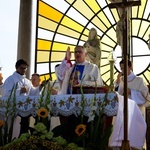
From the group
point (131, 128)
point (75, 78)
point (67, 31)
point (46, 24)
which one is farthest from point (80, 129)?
point (46, 24)

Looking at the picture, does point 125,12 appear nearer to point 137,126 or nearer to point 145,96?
point 137,126

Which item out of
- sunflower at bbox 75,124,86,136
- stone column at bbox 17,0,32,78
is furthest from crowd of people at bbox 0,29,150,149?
stone column at bbox 17,0,32,78

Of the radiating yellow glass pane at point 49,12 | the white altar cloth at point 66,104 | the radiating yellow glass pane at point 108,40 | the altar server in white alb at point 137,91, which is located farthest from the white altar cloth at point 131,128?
the radiating yellow glass pane at point 49,12

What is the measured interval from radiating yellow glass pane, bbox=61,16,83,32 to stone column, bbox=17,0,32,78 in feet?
5.02

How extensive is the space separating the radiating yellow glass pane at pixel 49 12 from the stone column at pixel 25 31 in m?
1.42

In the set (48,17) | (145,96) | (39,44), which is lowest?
(145,96)

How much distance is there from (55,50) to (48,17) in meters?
1.01

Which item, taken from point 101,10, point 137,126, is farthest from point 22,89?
point 101,10

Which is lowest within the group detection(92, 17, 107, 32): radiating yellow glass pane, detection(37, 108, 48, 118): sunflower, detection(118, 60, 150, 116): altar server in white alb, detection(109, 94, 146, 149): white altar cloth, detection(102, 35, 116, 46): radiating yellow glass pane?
detection(109, 94, 146, 149): white altar cloth

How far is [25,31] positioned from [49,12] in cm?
182

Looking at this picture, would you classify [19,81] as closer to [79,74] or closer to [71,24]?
[79,74]

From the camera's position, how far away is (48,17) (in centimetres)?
1005

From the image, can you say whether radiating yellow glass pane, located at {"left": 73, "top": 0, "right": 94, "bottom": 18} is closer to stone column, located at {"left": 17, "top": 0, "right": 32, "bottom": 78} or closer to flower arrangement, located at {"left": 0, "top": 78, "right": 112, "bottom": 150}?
A: stone column, located at {"left": 17, "top": 0, "right": 32, "bottom": 78}

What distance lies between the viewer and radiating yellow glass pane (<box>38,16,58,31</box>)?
9938 mm
